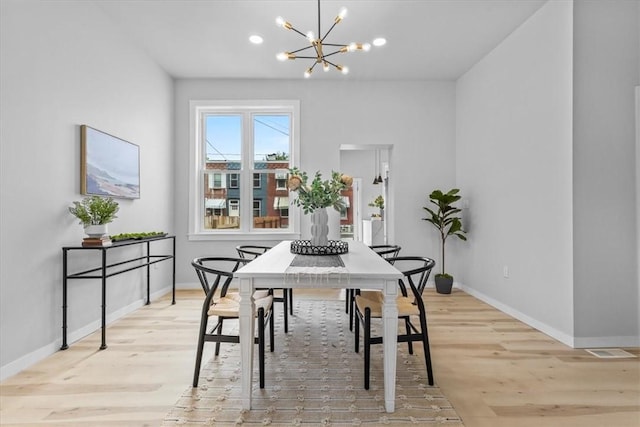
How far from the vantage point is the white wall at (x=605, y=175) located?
9.29 ft

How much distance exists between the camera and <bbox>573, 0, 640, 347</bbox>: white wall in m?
2.83

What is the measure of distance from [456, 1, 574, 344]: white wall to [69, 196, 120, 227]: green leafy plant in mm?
3754

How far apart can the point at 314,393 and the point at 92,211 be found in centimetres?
223

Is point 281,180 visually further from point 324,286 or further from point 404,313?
point 324,286

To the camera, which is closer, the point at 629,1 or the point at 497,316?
the point at 629,1

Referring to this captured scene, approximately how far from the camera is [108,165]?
3.34 meters

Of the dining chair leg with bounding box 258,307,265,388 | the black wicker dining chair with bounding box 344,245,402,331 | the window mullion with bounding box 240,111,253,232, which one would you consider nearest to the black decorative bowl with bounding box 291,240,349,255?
the black wicker dining chair with bounding box 344,245,402,331

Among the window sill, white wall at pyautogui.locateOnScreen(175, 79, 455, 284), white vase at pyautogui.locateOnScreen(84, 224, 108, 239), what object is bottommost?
the window sill

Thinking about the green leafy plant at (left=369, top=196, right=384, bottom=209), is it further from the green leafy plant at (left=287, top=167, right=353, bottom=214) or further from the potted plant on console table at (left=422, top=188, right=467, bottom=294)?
the green leafy plant at (left=287, top=167, right=353, bottom=214)

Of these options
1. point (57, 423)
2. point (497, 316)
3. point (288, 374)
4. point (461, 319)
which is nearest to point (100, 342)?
point (57, 423)

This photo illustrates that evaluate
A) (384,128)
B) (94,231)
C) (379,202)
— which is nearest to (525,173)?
(384,128)

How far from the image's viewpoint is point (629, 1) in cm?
285

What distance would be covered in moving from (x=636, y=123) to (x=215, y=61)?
4.29 meters

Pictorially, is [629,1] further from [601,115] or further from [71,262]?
[71,262]
